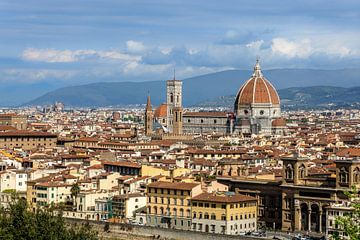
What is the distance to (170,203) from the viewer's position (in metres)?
51.3

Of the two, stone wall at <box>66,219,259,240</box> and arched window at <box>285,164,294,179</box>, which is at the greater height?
arched window at <box>285,164,294,179</box>

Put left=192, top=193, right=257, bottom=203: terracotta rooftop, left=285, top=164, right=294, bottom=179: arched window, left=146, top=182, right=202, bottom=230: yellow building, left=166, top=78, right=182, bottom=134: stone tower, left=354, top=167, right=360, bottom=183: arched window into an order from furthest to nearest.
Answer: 1. left=166, top=78, right=182, bottom=134: stone tower
2. left=146, top=182, right=202, bottom=230: yellow building
3. left=285, top=164, right=294, bottom=179: arched window
4. left=192, top=193, right=257, bottom=203: terracotta rooftop
5. left=354, top=167, right=360, bottom=183: arched window

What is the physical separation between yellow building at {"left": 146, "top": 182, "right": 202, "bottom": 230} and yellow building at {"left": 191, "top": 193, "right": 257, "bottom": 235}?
0.58m

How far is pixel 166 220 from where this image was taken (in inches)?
2029

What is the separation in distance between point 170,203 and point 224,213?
4.29 meters

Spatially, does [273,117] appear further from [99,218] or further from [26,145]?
[99,218]

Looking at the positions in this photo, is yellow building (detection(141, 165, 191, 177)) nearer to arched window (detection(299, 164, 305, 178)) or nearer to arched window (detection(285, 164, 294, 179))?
arched window (detection(285, 164, 294, 179))

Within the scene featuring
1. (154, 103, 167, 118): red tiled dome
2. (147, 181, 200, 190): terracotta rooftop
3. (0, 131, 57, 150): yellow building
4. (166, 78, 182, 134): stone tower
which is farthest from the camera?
(154, 103, 167, 118): red tiled dome

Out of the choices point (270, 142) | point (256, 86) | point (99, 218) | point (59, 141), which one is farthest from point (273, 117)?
point (99, 218)

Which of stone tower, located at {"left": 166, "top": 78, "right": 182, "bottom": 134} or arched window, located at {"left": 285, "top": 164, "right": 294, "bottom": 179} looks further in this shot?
stone tower, located at {"left": 166, "top": 78, "right": 182, "bottom": 134}

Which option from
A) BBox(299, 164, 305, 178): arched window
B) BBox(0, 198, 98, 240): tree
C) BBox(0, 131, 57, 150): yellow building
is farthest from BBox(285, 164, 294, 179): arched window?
BBox(0, 131, 57, 150): yellow building

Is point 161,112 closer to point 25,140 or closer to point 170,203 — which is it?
point 25,140

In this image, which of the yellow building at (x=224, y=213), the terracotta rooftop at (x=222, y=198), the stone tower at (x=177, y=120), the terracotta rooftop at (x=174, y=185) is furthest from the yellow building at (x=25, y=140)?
the yellow building at (x=224, y=213)

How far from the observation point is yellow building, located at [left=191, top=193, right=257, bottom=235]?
48094 mm
